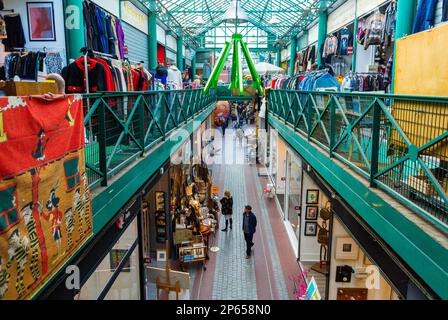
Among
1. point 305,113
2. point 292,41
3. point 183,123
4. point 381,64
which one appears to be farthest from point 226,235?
point 292,41

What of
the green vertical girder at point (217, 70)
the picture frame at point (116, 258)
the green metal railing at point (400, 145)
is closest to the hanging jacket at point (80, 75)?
the green vertical girder at point (217, 70)

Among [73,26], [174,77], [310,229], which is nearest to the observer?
[73,26]

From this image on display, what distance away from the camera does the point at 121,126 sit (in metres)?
4.44

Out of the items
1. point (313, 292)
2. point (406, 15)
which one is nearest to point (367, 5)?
point (406, 15)

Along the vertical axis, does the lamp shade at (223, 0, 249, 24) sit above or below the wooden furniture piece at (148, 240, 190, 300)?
above

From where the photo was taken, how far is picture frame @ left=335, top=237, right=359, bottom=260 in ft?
19.3

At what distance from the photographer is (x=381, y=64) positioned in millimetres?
10047

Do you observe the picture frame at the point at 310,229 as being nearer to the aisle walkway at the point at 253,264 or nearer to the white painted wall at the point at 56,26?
the aisle walkway at the point at 253,264

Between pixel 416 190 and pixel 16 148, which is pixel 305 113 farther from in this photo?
pixel 16 148

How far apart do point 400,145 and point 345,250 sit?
306 cm

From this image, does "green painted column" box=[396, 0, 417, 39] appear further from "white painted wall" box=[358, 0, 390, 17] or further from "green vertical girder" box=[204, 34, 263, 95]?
"green vertical girder" box=[204, 34, 263, 95]

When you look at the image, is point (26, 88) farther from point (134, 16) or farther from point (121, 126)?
point (134, 16)

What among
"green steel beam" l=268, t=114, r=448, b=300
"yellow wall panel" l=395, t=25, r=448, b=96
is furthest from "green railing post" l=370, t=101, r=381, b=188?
"yellow wall panel" l=395, t=25, r=448, b=96

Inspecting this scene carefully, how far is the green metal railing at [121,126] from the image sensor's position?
3.74 metres
